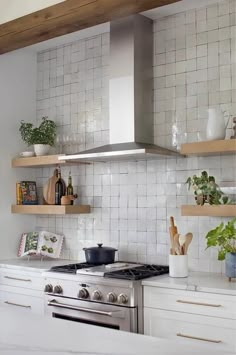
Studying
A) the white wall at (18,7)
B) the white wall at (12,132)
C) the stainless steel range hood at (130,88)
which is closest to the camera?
the white wall at (18,7)

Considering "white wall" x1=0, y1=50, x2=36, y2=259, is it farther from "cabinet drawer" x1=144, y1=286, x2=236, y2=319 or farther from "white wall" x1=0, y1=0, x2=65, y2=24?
"cabinet drawer" x1=144, y1=286, x2=236, y2=319

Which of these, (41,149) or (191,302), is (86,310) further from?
(41,149)

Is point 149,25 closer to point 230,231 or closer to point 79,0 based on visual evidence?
point 79,0

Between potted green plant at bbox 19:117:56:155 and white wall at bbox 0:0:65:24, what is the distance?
1.09 m

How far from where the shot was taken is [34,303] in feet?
12.0

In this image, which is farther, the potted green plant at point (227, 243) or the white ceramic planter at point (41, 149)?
the white ceramic planter at point (41, 149)

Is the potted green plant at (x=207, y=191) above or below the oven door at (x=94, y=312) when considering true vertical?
above

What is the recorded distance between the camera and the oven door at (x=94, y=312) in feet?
9.87

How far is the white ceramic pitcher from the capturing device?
319cm

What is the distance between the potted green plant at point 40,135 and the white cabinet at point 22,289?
1.07m

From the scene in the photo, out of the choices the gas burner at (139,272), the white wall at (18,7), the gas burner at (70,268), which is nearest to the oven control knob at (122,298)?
the gas burner at (139,272)

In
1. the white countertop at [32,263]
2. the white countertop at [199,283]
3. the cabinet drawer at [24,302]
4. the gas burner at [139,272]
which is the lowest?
the cabinet drawer at [24,302]

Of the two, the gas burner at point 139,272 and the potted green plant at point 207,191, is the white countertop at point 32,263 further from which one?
the potted green plant at point 207,191

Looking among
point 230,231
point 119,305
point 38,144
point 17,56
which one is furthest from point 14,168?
point 230,231
